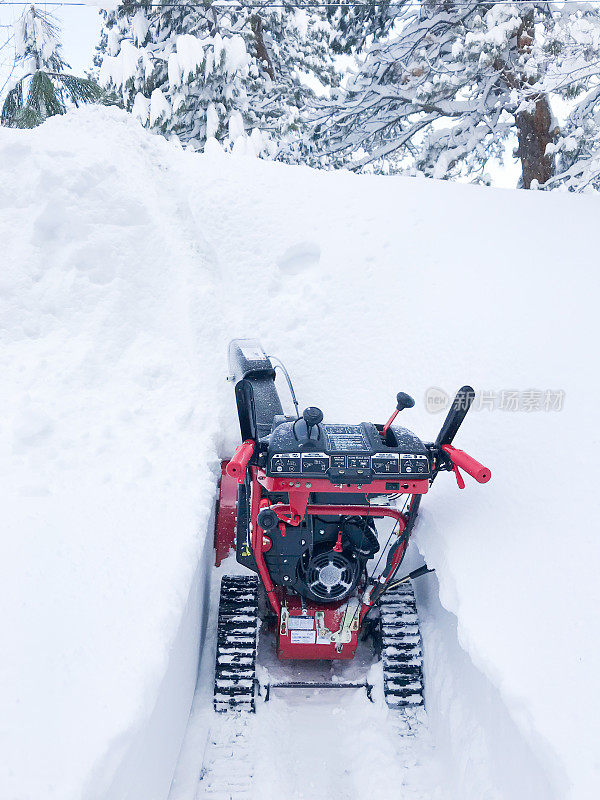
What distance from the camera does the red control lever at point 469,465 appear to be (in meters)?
3.52

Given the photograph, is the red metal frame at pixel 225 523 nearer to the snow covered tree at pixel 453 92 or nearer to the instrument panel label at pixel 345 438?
the instrument panel label at pixel 345 438

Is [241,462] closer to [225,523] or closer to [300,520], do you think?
[300,520]

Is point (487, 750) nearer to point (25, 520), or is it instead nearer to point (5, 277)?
point (25, 520)

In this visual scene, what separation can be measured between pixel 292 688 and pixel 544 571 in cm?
197

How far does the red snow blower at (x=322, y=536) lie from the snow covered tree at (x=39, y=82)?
24.5 feet

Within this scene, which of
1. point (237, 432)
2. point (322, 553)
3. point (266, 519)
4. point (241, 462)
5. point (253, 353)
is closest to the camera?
point (241, 462)

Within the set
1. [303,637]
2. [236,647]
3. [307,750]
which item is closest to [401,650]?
[303,637]

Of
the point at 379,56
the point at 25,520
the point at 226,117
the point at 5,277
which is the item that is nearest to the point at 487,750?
the point at 25,520

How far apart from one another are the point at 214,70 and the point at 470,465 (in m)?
11.4

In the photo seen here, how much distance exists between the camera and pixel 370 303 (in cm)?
639

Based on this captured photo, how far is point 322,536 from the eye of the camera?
410 centimetres

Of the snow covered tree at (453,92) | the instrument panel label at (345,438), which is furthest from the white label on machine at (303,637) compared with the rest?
the snow covered tree at (453,92)

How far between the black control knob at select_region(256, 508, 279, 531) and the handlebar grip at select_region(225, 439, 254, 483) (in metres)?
0.28

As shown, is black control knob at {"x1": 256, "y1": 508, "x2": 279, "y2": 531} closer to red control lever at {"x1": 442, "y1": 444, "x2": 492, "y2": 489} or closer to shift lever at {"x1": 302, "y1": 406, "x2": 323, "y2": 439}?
shift lever at {"x1": 302, "y1": 406, "x2": 323, "y2": 439}
